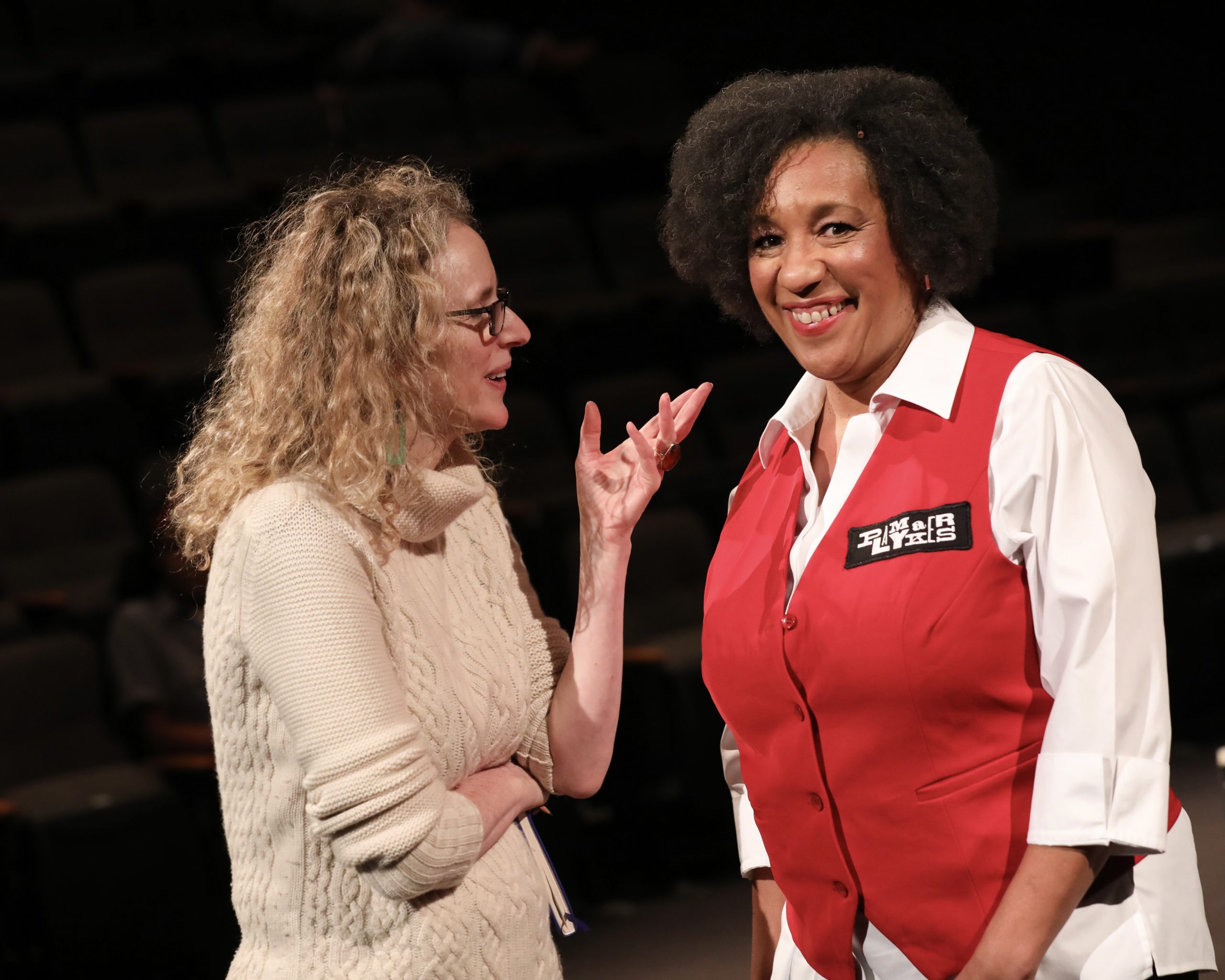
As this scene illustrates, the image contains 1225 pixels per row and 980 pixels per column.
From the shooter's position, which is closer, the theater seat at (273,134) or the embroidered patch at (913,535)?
the embroidered patch at (913,535)

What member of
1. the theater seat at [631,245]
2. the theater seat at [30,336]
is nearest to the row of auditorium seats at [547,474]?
the theater seat at [30,336]

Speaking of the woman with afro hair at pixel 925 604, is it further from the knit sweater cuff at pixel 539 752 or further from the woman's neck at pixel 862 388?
the knit sweater cuff at pixel 539 752

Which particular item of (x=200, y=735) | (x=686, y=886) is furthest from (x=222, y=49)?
(x=686, y=886)

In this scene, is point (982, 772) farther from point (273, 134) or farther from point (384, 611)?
point (273, 134)

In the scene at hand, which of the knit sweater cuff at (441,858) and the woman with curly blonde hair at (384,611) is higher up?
the woman with curly blonde hair at (384,611)

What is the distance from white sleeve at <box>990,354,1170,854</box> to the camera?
1.26 metres

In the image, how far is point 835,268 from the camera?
1.49m

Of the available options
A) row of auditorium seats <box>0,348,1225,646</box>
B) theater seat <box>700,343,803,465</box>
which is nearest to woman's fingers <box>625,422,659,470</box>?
row of auditorium seats <box>0,348,1225,646</box>

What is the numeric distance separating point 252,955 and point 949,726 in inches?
30.5

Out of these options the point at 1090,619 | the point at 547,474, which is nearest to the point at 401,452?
the point at 1090,619

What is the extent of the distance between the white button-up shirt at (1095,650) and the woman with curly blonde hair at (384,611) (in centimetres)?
50

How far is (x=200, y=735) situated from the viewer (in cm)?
326

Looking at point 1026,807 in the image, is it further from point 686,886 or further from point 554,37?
point 554,37

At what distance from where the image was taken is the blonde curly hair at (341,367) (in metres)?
1.46
